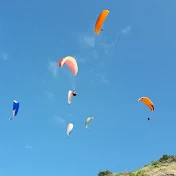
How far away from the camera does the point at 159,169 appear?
41031 millimetres

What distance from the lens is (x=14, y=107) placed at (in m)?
36.8

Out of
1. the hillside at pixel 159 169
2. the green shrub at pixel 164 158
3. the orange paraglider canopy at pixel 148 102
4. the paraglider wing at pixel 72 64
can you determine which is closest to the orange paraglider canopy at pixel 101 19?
the paraglider wing at pixel 72 64

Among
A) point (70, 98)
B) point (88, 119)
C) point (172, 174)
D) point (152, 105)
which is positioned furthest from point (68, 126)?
point (172, 174)

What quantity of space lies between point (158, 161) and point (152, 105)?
1093 cm

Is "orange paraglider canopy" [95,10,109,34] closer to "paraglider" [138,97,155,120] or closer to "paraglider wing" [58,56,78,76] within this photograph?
"paraglider wing" [58,56,78,76]

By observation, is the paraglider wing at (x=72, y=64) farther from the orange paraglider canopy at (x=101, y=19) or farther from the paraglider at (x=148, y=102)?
the paraglider at (x=148, y=102)

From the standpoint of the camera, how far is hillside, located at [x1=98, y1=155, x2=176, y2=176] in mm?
38625

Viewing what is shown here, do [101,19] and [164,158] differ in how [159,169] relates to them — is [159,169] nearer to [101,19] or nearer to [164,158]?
[164,158]

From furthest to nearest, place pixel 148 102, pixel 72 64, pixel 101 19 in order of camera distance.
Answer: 1. pixel 148 102
2. pixel 72 64
3. pixel 101 19

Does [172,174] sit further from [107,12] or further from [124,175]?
[107,12]

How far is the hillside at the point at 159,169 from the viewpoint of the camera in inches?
1521

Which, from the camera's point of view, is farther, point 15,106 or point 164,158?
point 164,158

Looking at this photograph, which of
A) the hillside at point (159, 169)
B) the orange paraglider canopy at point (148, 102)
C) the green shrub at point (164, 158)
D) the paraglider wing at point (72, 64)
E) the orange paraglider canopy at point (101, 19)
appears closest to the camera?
the orange paraglider canopy at point (101, 19)

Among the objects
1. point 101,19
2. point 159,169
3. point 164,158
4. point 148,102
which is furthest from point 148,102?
point 164,158
